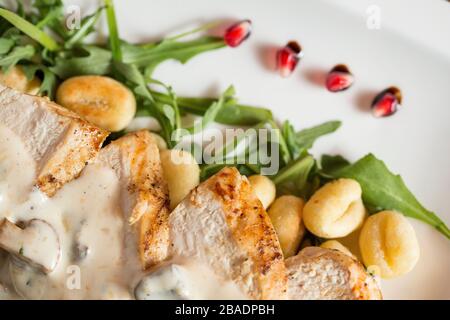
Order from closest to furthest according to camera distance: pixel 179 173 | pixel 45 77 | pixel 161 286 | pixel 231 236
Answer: pixel 161 286 < pixel 231 236 < pixel 179 173 < pixel 45 77

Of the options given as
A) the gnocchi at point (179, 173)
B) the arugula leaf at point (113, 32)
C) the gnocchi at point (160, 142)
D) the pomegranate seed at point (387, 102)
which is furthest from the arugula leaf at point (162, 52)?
the pomegranate seed at point (387, 102)

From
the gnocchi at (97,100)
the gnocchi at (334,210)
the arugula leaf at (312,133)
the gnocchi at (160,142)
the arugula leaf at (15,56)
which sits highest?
the arugula leaf at (15,56)

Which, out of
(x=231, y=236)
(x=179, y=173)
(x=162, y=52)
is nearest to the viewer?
(x=231, y=236)

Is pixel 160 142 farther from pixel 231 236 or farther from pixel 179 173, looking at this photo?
pixel 231 236

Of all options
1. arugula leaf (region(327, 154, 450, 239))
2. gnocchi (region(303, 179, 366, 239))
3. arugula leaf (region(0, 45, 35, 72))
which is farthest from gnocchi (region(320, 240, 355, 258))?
arugula leaf (region(0, 45, 35, 72))

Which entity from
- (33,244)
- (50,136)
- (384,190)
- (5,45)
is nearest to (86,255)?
(33,244)

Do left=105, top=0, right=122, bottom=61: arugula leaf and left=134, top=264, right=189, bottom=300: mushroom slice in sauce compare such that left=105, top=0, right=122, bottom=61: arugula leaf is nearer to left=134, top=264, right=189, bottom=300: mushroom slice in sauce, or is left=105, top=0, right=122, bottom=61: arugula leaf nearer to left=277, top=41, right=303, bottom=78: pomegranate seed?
left=277, top=41, right=303, bottom=78: pomegranate seed

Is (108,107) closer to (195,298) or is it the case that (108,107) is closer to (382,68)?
(195,298)

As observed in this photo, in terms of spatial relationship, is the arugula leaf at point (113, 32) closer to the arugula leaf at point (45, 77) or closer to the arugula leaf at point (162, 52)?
the arugula leaf at point (162, 52)
